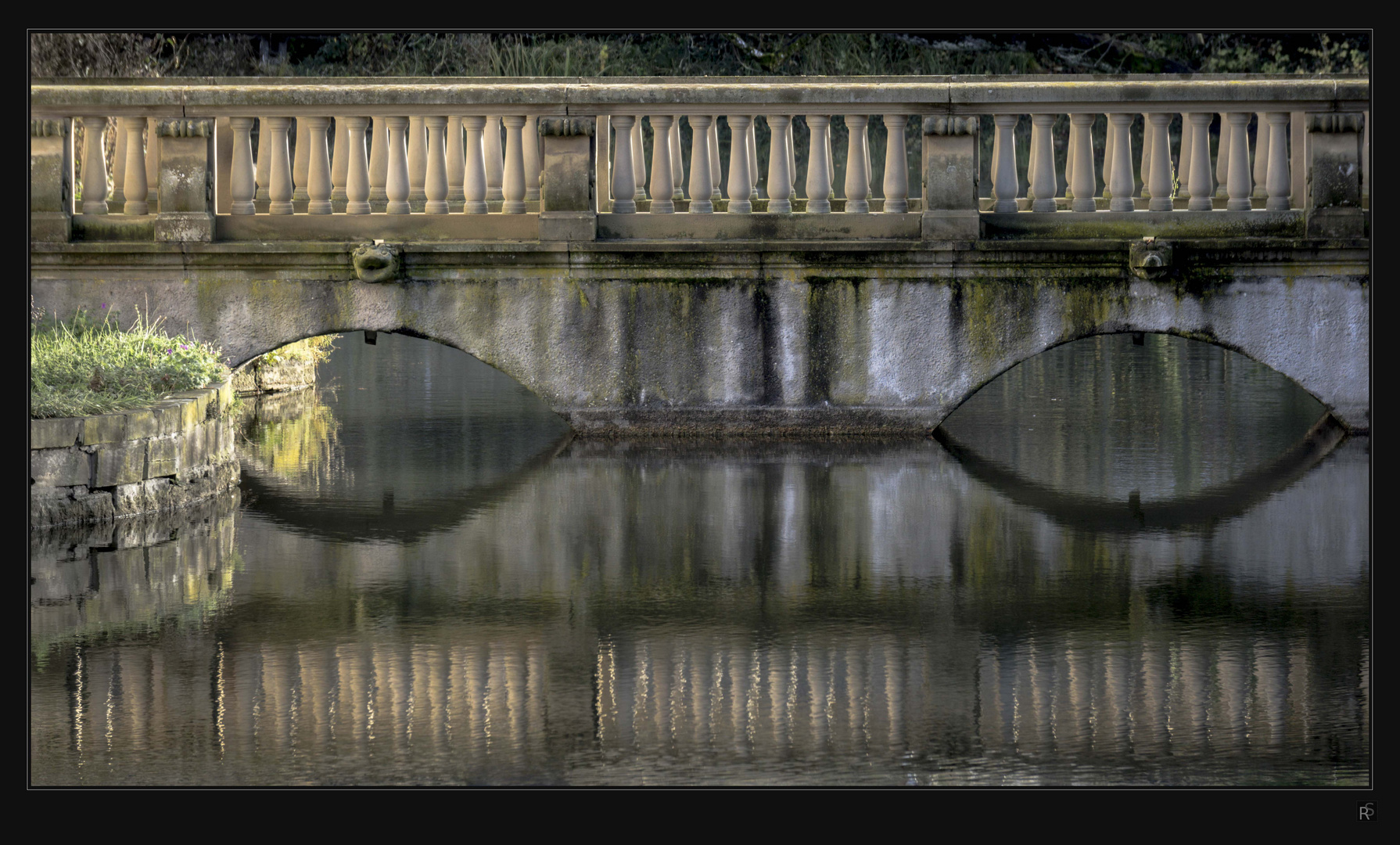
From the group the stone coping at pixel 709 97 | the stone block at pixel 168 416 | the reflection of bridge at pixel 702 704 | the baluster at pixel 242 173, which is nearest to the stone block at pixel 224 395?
the stone block at pixel 168 416

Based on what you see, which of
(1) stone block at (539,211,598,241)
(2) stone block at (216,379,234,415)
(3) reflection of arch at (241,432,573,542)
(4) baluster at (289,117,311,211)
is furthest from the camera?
(4) baluster at (289,117,311,211)

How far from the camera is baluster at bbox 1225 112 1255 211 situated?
11211mm

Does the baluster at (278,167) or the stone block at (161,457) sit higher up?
the baluster at (278,167)

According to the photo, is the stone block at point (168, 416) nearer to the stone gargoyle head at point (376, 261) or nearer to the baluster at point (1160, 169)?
the stone gargoyle head at point (376, 261)

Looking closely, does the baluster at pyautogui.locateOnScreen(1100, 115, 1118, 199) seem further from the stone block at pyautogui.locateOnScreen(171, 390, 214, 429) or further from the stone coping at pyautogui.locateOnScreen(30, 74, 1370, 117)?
the stone block at pyautogui.locateOnScreen(171, 390, 214, 429)

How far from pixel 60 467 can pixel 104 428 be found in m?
0.30

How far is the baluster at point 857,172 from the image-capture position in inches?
442

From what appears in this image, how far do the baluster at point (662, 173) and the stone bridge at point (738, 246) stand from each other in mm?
27

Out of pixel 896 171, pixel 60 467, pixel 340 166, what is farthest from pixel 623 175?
pixel 60 467

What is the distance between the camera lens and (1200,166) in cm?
1130

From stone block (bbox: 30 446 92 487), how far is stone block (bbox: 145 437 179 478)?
0.34 m

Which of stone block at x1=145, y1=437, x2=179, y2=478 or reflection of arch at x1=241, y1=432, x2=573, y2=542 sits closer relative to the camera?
stone block at x1=145, y1=437, x2=179, y2=478

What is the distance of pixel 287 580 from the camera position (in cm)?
754

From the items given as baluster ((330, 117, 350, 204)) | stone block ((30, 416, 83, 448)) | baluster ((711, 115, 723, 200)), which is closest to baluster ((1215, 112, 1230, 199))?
baluster ((711, 115, 723, 200))
